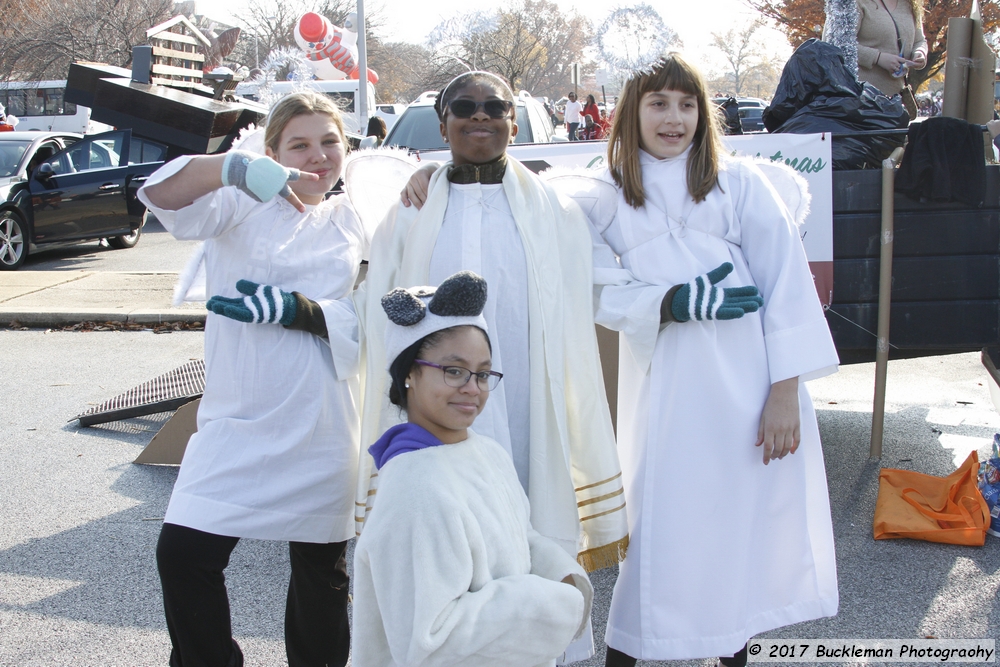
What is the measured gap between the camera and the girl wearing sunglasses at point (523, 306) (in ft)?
7.98

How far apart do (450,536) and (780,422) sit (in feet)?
3.85

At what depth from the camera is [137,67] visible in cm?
1412

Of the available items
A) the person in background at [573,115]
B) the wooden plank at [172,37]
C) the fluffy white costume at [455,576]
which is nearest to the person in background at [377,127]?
the wooden plank at [172,37]

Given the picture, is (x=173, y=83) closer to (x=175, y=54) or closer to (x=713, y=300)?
(x=175, y=54)

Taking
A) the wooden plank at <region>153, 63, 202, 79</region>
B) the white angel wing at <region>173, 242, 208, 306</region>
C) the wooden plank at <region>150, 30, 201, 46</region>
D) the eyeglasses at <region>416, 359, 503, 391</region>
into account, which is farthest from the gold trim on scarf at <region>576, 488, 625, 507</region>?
the wooden plank at <region>150, 30, 201, 46</region>

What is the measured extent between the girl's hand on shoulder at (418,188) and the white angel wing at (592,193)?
361mm

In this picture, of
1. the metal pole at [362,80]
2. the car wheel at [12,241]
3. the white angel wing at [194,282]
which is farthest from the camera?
the metal pole at [362,80]

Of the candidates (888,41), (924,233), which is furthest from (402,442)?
(888,41)

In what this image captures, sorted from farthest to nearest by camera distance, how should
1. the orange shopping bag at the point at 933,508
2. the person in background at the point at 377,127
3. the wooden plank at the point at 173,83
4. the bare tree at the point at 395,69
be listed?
1. the bare tree at the point at 395,69
2. the wooden plank at the point at 173,83
3. the person in background at the point at 377,127
4. the orange shopping bag at the point at 933,508

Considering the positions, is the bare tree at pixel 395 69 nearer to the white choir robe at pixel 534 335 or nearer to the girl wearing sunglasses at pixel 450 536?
the white choir robe at pixel 534 335

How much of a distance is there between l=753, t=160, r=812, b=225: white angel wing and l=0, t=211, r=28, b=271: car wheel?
1043cm

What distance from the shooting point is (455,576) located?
1.71 meters

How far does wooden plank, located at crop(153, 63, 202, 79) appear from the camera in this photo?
14.7 meters

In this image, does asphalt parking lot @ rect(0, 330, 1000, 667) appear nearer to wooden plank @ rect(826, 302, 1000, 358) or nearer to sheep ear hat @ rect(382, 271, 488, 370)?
wooden plank @ rect(826, 302, 1000, 358)
